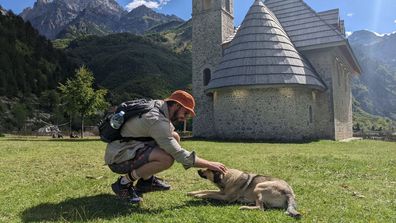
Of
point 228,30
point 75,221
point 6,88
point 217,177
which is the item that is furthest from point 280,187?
point 6,88

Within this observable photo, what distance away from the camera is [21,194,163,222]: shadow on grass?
4395 mm

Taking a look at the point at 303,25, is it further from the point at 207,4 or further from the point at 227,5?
the point at 207,4

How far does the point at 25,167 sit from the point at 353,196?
689cm

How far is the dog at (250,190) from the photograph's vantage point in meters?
4.91

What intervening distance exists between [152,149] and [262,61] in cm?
1965

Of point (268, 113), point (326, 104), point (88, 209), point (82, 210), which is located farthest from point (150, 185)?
point (326, 104)

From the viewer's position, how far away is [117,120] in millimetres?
4801

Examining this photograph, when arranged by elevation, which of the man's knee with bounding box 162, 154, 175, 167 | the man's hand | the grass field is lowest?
the grass field

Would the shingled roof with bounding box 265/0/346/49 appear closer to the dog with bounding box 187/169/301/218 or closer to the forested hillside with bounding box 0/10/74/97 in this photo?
the dog with bounding box 187/169/301/218

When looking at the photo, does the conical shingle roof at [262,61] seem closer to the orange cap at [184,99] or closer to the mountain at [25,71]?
the orange cap at [184,99]

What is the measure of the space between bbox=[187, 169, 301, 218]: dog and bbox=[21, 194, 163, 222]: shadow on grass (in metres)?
0.90

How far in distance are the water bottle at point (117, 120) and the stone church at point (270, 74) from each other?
60.8ft

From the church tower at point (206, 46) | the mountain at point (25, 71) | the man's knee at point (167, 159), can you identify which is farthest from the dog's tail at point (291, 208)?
the mountain at point (25, 71)

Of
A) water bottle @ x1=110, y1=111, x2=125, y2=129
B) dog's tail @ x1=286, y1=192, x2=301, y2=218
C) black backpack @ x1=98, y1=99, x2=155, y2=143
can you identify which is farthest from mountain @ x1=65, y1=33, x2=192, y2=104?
dog's tail @ x1=286, y1=192, x2=301, y2=218
